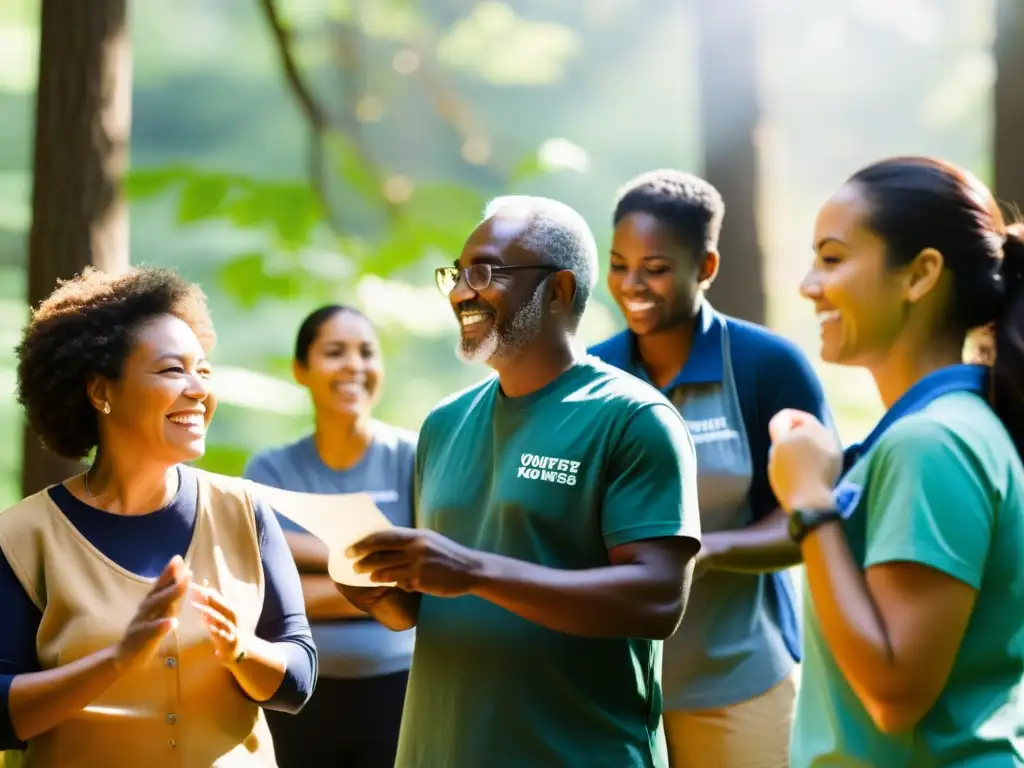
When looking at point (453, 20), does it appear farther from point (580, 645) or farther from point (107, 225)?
point (580, 645)

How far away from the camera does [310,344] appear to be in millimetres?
4793

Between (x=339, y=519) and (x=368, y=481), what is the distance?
205 centimetres

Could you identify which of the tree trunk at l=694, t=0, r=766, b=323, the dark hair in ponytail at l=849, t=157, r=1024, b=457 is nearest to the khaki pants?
the dark hair in ponytail at l=849, t=157, r=1024, b=457

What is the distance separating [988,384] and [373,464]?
275cm

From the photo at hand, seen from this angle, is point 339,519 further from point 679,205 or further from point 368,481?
point 368,481

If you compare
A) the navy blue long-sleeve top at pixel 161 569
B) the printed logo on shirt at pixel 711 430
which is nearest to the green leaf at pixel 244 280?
the printed logo on shirt at pixel 711 430

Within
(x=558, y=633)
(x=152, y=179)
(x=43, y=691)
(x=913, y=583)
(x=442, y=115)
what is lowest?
(x=43, y=691)

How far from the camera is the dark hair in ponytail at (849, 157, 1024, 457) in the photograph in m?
2.26

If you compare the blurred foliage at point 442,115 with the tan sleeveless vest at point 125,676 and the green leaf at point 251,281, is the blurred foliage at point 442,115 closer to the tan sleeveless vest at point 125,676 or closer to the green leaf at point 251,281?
the green leaf at point 251,281

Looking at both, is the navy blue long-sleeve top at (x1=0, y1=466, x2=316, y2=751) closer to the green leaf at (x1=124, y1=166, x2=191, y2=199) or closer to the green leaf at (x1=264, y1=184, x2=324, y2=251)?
the green leaf at (x1=124, y1=166, x2=191, y2=199)

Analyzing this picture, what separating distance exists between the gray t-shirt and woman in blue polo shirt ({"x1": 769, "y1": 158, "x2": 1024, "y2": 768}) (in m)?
2.21

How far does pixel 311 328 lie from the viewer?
4.82 meters

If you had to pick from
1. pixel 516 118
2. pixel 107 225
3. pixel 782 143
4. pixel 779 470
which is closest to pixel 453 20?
pixel 516 118

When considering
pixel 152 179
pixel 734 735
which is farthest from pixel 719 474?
pixel 152 179
